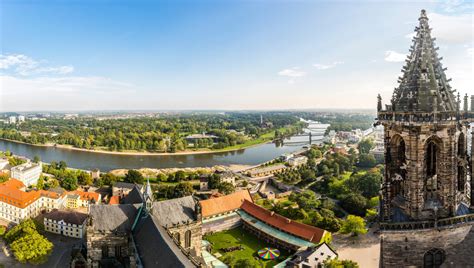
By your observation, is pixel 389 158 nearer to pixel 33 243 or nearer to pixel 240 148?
pixel 33 243

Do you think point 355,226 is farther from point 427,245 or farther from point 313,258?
point 427,245

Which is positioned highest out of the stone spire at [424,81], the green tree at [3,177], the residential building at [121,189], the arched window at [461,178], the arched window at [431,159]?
the stone spire at [424,81]

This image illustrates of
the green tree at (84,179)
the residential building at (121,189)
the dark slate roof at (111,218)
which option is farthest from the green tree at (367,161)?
the dark slate roof at (111,218)

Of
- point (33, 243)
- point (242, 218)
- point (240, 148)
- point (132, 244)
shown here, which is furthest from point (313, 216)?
point (240, 148)

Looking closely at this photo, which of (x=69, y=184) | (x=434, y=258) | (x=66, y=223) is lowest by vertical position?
(x=66, y=223)

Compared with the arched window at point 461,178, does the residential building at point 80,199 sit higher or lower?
lower

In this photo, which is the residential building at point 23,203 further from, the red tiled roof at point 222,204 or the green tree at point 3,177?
the red tiled roof at point 222,204

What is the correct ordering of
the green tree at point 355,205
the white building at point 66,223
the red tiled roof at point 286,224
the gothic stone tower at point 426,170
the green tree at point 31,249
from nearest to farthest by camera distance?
the gothic stone tower at point 426,170 → the green tree at point 31,249 → the red tiled roof at point 286,224 → the white building at point 66,223 → the green tree at point 355,205

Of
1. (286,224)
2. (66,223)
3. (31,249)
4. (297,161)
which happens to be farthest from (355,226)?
(297,161)
